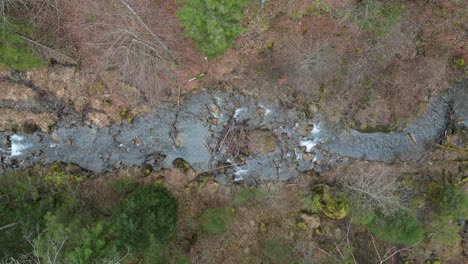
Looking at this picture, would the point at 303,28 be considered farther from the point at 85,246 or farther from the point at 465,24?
the point at 85,246

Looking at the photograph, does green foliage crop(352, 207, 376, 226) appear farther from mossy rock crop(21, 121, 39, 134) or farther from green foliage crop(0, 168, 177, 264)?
mossy rock crop(21, 121, 39, 134)

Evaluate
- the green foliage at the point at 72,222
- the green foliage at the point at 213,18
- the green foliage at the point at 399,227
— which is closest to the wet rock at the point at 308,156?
the green foliage at the point at 399,227

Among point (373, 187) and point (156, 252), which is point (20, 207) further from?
point (373, 187)

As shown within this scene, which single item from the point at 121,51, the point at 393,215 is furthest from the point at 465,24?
the point at 121,51

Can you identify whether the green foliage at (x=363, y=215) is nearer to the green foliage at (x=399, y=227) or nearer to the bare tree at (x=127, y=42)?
the green foliage at (x=399, y=227)

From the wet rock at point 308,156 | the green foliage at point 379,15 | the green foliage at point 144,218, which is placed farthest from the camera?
the wet rock at point 308,156

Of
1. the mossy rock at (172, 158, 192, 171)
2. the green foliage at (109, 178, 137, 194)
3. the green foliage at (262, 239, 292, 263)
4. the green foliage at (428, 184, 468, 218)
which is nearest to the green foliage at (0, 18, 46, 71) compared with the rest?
the green foliage at (109, 178, 137, 194)
